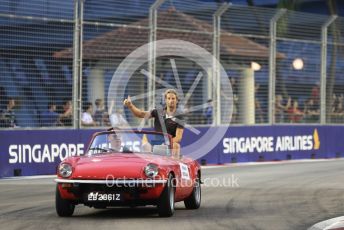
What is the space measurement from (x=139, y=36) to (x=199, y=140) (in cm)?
390

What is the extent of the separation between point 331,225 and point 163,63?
12798 millimetres

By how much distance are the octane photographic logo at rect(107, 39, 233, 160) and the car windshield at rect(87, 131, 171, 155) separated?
28.3ft

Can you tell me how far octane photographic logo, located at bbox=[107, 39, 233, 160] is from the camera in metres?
21.5

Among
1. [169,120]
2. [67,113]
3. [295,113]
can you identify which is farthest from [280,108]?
[169,120]

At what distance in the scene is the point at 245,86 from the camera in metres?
24.3

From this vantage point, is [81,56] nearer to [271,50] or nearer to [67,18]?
[67,18]

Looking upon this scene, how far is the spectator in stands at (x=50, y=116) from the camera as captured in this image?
773 inches

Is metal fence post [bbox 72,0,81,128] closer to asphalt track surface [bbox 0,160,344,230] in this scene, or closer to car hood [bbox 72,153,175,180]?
asphalt track surface [bbox 0,160,344,230]

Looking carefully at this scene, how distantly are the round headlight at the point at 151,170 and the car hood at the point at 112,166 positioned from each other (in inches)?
2.2

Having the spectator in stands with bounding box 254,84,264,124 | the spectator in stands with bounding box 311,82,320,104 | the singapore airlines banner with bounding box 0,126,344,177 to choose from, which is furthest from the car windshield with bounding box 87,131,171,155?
the spectator in stands with bounding box 311,82,320,104

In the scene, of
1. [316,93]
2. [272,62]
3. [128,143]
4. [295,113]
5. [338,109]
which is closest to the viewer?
[128,143]

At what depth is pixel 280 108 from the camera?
25641mm

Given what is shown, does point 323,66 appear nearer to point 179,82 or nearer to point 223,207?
point 179,82

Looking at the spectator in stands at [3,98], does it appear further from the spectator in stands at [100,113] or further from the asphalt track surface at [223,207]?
the spectator in stands at [100,113]
